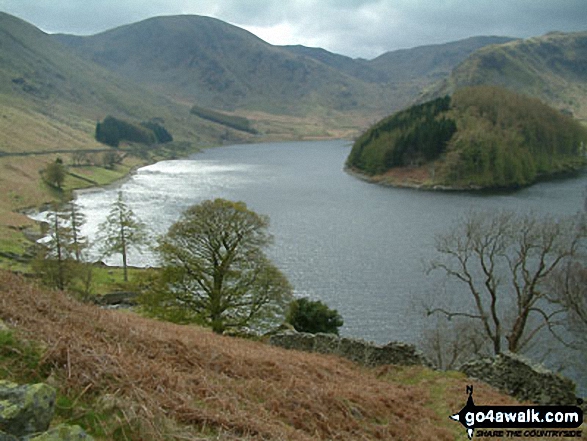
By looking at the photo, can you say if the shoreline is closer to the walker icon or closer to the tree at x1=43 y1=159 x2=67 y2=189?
the tree at x1=43 y1=159 x2=67 y2=189

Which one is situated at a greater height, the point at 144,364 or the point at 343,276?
the point at 144,364

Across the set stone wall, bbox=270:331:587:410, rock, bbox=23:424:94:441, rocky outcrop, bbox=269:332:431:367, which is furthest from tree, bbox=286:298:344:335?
rock, bbox=23:424:94:441

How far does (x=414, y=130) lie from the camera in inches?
5300

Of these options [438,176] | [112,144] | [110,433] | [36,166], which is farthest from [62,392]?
[112,144]

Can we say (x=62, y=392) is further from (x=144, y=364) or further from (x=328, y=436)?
(x=328, y=436)

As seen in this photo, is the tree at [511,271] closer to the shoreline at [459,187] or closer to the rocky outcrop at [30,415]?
the rocky outcrop at [30,415]

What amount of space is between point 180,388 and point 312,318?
26.3 metres

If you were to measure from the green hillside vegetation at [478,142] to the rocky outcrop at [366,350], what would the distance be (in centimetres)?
10079

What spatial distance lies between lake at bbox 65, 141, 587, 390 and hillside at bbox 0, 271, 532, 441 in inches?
1066

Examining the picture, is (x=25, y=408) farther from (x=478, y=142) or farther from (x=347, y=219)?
(x=478, y=142)

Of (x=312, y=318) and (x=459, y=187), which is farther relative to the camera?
(x=459, y=187)

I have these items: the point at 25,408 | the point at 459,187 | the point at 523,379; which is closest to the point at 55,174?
the point at 459,187

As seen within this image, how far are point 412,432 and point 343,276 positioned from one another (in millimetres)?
41071

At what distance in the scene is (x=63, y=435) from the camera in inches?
238
